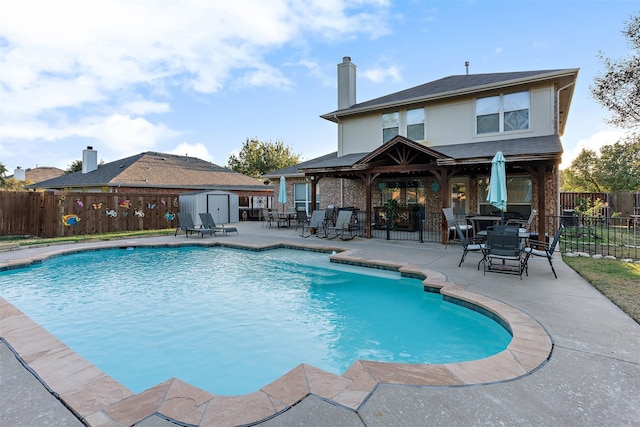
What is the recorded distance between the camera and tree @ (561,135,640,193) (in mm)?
24344

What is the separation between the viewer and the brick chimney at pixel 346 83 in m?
16.3

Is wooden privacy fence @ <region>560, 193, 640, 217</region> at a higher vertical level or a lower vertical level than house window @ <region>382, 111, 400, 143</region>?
lower

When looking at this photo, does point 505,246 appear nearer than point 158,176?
Yes

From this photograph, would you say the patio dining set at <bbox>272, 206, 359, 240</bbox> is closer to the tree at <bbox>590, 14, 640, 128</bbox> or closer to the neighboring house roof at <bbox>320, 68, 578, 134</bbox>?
the neighboring house roof at <bbox>320, 68, 578, 134</bbox>

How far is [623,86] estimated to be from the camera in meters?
17.7

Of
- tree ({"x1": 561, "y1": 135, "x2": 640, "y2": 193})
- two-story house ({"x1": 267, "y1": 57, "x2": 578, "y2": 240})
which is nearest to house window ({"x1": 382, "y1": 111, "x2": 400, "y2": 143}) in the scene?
two-story house ({"x1": 267, "y1": 57, "x2": 578, "y2": 240})

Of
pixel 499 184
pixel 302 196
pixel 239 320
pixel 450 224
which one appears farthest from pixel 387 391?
pixel 302 196

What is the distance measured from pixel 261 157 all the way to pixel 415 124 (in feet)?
108

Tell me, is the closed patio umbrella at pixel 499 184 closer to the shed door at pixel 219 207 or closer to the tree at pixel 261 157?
the shed door at pixel 219 207

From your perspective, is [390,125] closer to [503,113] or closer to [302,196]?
[503,113]

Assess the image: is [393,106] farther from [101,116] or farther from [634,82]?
[101,116]

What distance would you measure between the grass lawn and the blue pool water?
203 centimetres

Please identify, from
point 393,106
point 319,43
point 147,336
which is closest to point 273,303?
point 147,336

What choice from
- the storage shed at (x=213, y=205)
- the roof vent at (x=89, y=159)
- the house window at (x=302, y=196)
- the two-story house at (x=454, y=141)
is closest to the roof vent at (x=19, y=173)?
the roof vent at (x=89, y=159)
